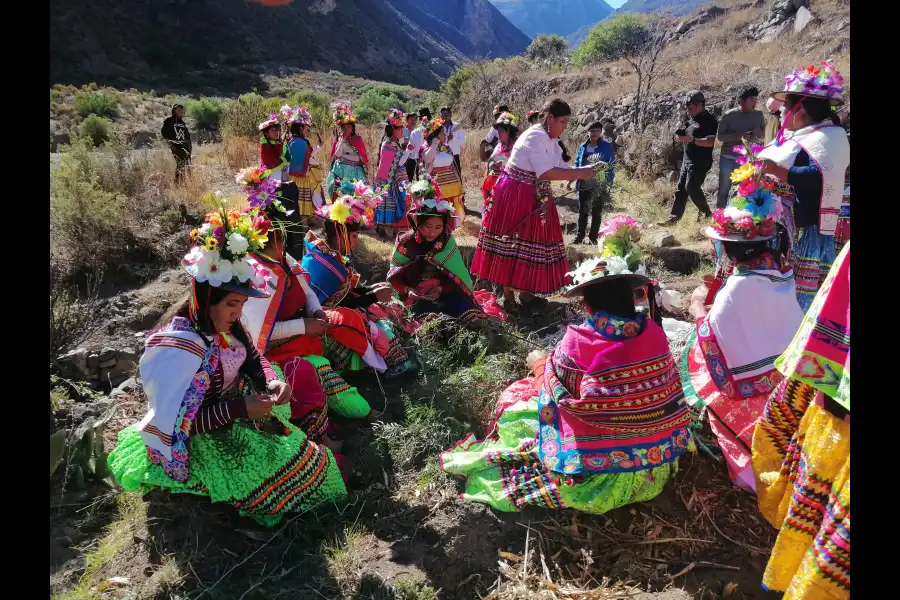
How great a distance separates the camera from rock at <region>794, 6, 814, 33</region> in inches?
785

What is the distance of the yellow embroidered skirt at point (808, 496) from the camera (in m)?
1.84

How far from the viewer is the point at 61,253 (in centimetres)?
688

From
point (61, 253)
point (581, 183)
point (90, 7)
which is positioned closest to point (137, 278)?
point (61, 253)

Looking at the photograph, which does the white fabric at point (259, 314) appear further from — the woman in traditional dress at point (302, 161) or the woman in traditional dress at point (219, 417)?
the woman in traditional dress at point (302, 161)

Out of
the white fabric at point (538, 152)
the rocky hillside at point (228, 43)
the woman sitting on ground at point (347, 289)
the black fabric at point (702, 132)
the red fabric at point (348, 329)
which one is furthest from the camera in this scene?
the rocky hillside at point (228, 43)

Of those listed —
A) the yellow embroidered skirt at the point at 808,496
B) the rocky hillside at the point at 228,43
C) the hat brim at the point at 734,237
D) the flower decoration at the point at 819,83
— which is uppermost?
the rocky hillside at the point at 228,43

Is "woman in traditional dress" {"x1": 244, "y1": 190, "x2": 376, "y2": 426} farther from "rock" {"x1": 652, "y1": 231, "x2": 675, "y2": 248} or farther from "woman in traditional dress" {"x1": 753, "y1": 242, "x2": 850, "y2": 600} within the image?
"rock" {"x1": 652, "y1": 231, "x2": 675, "y2": 248}

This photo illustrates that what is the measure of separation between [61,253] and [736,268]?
715 cm

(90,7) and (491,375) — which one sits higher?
(90,7)

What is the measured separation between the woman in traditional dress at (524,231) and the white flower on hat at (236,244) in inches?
129

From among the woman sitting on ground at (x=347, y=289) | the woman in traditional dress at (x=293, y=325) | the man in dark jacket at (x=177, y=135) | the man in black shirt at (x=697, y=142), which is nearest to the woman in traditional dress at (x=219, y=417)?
the woman in traditional dress at (x=293, y=325)

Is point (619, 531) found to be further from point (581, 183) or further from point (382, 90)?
point (382, 90)

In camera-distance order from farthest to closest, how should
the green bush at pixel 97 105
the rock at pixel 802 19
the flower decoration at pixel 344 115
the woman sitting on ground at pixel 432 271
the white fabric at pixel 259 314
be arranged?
the green bush at pixel 97 105
the rock at pixel 802 19
the flower decoration at pixel 344 115
the woman sitting on ground at pixel 432 271
the white fabric at pixel 259 314
